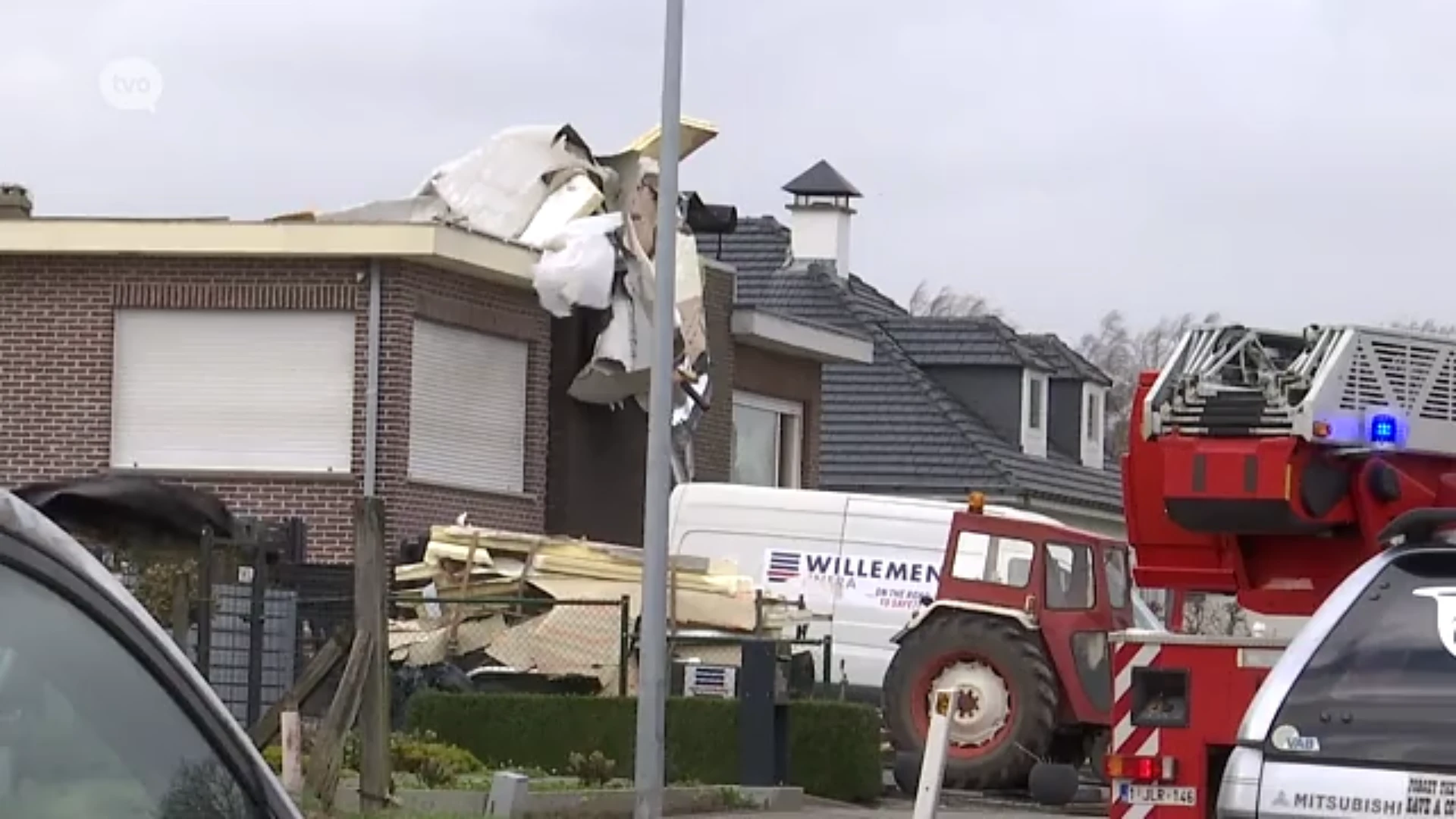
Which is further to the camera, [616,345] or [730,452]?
[730,452]

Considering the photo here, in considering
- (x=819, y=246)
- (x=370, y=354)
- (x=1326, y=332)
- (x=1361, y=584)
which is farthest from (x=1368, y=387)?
(x=819, y=246)

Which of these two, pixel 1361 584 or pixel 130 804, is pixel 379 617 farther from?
pixel 130 804

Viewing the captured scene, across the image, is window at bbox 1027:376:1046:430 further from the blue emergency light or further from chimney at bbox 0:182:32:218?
the blue emergency light

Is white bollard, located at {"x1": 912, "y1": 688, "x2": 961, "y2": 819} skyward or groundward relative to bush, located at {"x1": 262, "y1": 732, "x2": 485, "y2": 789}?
skyward

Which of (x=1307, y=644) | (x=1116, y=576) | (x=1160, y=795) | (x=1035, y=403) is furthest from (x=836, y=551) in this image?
(x=1307, y=644)

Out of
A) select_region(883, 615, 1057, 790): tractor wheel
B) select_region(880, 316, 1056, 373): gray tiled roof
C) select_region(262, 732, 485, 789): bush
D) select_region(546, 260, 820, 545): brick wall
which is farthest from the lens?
select_region(880, 316, 1056, 373): gray tiled roof

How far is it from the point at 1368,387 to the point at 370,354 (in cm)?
1409

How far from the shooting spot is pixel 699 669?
2220cm

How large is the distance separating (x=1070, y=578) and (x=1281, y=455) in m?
10.2

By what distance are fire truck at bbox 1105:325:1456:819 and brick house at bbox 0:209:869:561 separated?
1312 cm

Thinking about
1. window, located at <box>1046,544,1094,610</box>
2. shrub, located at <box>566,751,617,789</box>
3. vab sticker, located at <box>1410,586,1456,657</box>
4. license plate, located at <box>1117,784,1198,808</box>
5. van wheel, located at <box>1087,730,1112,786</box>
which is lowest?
van wheel, located at <box>1087,730,1112,786</box>

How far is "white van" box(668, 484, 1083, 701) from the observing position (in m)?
28.1

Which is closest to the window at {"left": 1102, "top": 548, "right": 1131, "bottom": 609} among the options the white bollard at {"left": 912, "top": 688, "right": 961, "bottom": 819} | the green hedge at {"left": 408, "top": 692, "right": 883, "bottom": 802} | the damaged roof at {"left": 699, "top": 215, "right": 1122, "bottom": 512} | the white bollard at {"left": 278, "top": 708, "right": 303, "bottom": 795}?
the green hedge at {"left": 408, "top": 692, "right": 883, "bottom": 802}

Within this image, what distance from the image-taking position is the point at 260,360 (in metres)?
26.7
